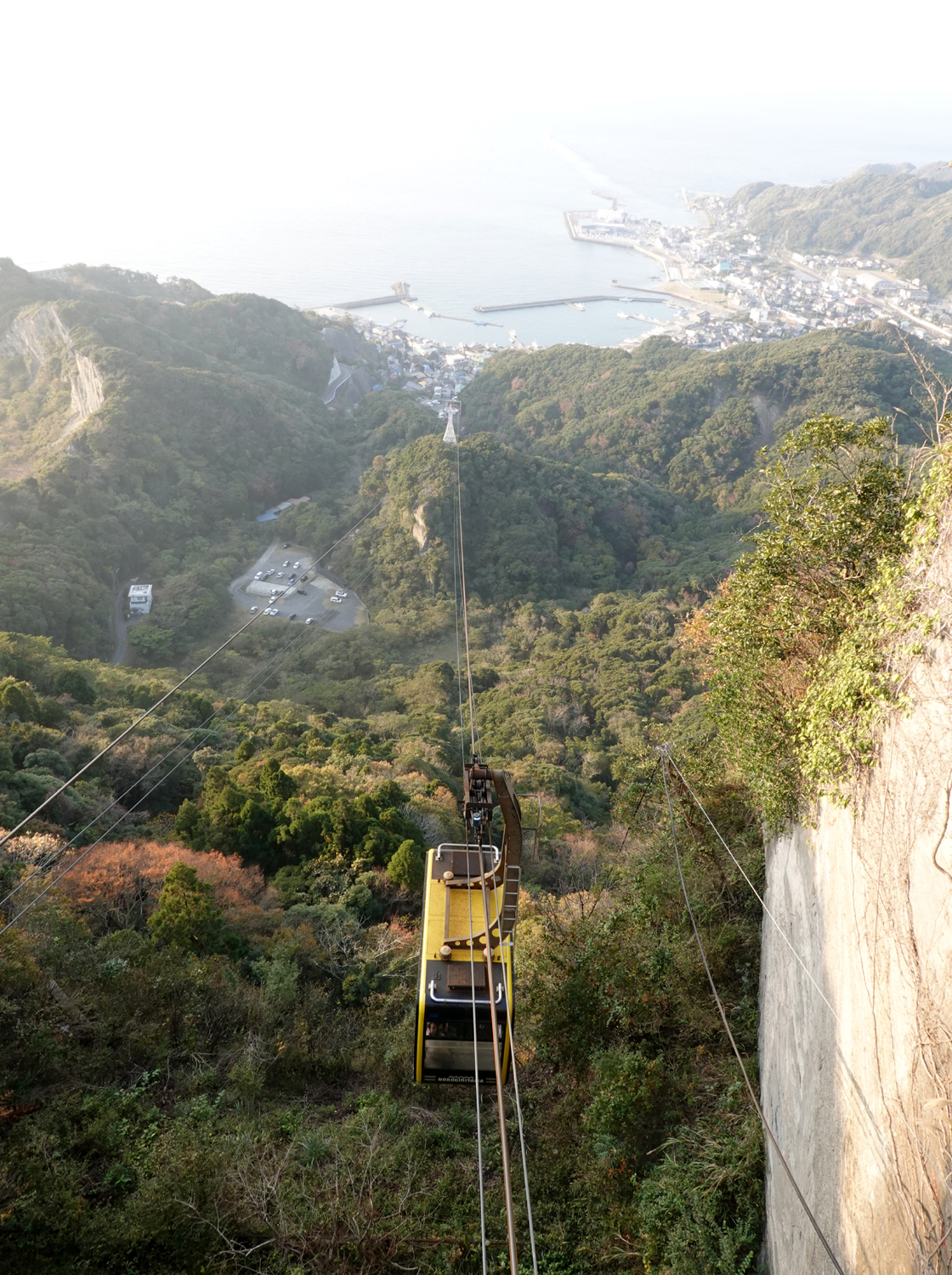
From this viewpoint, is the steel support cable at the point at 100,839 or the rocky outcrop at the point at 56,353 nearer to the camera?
the steel support cable at the point at 100,839

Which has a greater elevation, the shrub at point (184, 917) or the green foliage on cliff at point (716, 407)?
the green foliage on cliff at point (716, 407)

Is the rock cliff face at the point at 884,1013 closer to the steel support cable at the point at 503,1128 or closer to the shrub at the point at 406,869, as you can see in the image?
the steel support cable at the point at 503,1128

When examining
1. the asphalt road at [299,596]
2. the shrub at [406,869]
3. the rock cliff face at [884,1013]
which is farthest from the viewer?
the asphalt road at [299,596]

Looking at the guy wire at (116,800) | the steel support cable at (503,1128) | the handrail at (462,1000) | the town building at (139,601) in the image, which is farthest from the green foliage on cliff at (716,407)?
the steel support cable at (503,1128)

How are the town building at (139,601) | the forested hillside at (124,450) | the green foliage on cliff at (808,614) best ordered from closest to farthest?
→ the green foliage on cliff at (808,614), the forested hillside at (124,450), the town building at (139,601)

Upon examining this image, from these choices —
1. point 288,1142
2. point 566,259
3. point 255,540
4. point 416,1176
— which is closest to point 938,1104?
point 416,1176

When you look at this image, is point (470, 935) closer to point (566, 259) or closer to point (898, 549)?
point (898, 549)

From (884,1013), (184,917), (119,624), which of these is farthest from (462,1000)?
(119,624)

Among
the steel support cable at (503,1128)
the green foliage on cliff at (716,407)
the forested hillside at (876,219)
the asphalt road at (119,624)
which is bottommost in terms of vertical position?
the asphalt road at (119,624)

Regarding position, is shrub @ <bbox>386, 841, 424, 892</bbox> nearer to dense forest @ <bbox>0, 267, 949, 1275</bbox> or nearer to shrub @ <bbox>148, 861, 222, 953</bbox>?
dense forest @ <bbox>0, 267, 949, 1275</bbox>
